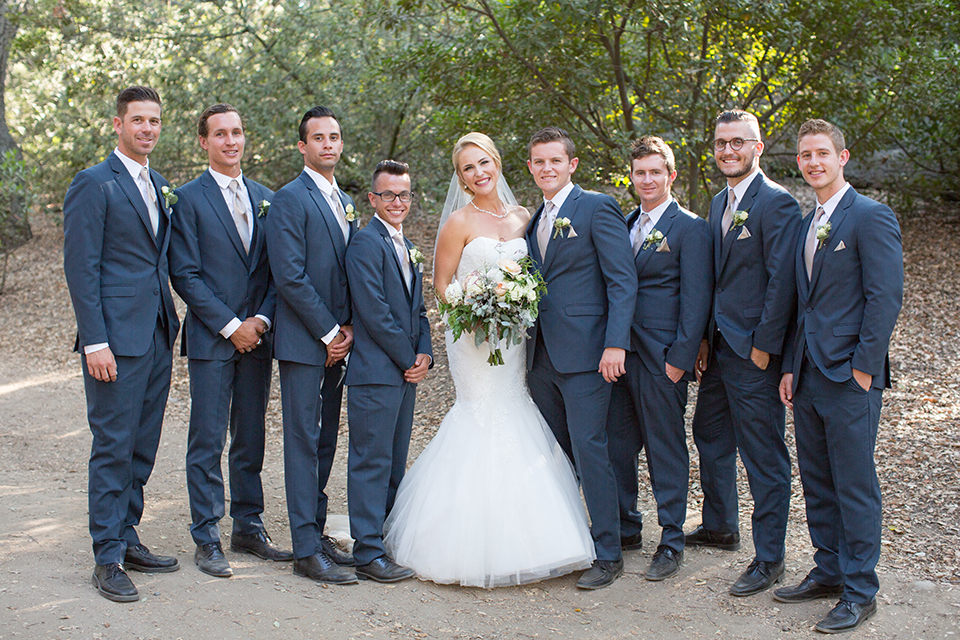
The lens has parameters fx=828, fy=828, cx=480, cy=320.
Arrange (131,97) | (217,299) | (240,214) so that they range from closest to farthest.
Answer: (131,97) < (217,299) < (240,214)

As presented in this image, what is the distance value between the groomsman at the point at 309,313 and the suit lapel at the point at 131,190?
0.64 m

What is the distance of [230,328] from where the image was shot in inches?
182

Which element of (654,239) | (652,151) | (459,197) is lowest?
(654,239)

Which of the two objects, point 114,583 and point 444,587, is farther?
point 444,587

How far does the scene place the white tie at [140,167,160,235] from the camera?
4551 millimetres

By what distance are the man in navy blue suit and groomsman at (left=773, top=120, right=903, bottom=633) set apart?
0.96 m

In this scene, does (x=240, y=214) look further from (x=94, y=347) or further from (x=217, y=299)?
(x=94, y=347)

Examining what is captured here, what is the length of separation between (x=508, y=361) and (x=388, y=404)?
2.58ft

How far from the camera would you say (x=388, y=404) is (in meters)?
4.72

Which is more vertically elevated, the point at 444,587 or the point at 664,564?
the point at 664,564

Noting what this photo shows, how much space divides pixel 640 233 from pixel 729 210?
1.71ft

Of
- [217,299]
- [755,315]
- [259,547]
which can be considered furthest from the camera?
[259,547]

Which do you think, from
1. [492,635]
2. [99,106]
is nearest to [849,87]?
[492,635]

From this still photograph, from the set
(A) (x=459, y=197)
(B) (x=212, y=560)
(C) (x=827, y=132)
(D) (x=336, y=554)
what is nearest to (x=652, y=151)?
(C) (x=827, y=132)
